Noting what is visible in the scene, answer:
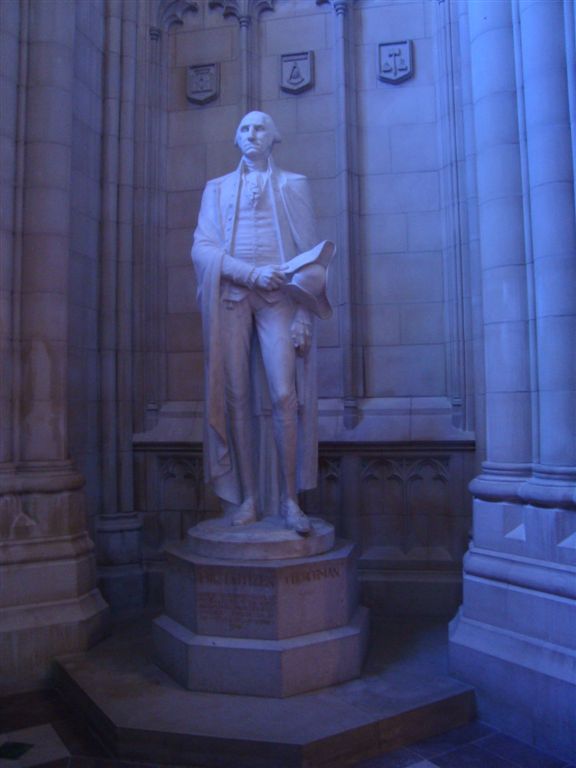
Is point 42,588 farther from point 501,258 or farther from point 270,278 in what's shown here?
point 501,258

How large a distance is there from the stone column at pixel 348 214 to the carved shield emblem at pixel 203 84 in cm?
112

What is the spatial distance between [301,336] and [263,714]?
2.13m

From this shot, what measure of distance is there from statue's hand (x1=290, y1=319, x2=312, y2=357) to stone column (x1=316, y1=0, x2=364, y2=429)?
5.01 ft

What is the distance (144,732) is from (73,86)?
451cm

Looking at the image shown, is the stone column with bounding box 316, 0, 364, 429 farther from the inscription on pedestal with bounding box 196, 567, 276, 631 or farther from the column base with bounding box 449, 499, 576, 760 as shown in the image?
the inscription on pedestal with bounding box 196, 567, 276, 631

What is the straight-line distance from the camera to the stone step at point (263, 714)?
319 centimetres

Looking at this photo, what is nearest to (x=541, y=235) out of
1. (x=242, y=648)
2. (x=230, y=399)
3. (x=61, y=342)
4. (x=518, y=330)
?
(x=518, y=330)

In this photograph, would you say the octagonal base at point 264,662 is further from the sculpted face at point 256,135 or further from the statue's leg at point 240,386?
the sculpted face at point 256,135

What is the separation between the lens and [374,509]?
5.61m

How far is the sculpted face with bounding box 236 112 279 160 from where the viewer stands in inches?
170

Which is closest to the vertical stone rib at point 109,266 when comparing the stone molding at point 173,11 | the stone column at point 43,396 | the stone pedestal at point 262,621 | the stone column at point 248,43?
the stone molding at point 173,11

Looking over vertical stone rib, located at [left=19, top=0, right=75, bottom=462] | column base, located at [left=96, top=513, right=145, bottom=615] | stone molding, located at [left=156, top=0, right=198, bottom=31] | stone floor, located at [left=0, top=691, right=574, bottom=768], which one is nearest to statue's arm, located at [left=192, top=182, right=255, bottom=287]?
vertical stone rib, located at [left=19, top=0, right=75, bottom=462]

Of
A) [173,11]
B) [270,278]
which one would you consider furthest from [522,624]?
[173,11]

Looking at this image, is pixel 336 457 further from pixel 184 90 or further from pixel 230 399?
pixel 184 90
